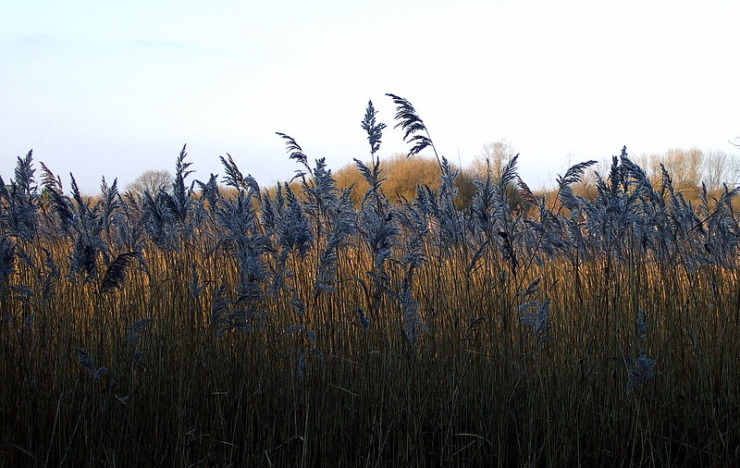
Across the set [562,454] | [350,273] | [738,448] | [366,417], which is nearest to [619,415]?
[562,454]

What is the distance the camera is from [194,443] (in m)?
2.87

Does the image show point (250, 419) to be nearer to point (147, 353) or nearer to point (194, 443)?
point (194, 443)

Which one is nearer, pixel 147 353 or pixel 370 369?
pixel 370 369

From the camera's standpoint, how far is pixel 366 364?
3.11m

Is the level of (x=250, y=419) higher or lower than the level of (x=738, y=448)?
higher

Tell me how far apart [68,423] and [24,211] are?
1267 millimetres

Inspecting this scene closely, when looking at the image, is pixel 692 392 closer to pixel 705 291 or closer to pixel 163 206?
pixel 705 291

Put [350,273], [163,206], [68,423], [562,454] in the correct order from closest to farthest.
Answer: [562,454] < [68,423] < [163,206] < [350,273]

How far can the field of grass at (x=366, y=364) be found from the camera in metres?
2.81

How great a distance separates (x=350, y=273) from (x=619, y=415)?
1722 millimetres

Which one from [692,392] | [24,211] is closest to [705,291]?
[692,392]

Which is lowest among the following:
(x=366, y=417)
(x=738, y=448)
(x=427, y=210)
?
(x=738, y=448)

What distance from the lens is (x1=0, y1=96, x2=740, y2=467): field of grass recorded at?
9.22 feet

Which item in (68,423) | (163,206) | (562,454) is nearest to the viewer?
(562,454)
